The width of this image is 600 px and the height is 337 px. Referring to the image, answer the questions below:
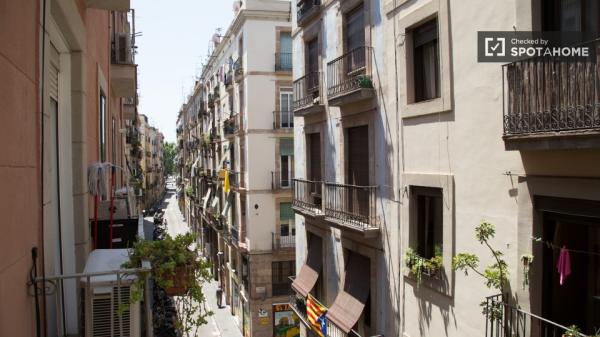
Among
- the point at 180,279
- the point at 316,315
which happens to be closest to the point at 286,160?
the point at 316,315

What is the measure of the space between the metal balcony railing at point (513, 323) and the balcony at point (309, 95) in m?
8.23

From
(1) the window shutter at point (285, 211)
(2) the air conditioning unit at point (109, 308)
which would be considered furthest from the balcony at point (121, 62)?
(1) the window shutter at point (285, 211)

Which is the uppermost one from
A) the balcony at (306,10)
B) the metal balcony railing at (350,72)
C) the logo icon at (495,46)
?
the balcony at (306,10)

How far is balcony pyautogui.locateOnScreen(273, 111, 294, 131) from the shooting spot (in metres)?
25.2

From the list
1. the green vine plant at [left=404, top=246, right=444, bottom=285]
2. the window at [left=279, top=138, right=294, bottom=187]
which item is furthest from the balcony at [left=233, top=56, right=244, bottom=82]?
the green vine plant at [left=404, top=246, right=444, bottom=285]

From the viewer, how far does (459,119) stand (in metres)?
8.45

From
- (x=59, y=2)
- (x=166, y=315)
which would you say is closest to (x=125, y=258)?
(x=59, y=2)

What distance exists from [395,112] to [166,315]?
993 cm

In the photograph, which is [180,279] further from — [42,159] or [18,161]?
[18,161]

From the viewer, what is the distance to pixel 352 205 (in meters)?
12.6

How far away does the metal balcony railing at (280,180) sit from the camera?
987 inches

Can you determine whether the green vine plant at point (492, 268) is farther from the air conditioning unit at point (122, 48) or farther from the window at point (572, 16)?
the air conditioning unit at point (122, 48)

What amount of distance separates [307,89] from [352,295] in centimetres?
656

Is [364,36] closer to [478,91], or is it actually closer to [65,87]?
[478,91]
